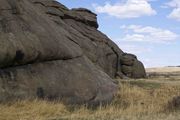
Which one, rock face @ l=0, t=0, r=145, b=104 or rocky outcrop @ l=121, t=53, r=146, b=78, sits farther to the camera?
rocky outcrop @ l=121, t=53, r=146, b=78

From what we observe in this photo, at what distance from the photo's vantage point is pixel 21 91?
53.6 feet

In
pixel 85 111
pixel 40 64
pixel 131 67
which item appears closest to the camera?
pixel 85 111

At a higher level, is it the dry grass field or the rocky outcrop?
the rocky outcrop

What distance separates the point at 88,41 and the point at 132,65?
8.12 m

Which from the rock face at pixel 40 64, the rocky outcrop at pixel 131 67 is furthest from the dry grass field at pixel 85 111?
the rocky outcrop at pixel 131 67

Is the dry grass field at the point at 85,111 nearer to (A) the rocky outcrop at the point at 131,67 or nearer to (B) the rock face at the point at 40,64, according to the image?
(B) the rock face at the point at 40,64

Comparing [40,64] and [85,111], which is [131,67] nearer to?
[40,64]

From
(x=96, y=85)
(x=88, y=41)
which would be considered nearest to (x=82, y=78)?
(x=96, y=85)

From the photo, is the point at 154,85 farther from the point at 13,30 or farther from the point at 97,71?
the point at 13,30

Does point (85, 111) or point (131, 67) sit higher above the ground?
point (131, 67)

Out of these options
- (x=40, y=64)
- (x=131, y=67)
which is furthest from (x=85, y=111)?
(x=131, y=67)

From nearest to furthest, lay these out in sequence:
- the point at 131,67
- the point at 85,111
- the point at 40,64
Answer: the point at 85,111 → the point at 40,64 → the point at 131,67

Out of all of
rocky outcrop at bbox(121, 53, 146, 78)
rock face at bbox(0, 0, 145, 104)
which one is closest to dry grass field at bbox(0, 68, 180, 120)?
rock face at bbox(0, 0, 145, 104)

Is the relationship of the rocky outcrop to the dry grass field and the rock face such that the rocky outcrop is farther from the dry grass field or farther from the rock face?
the rock face
